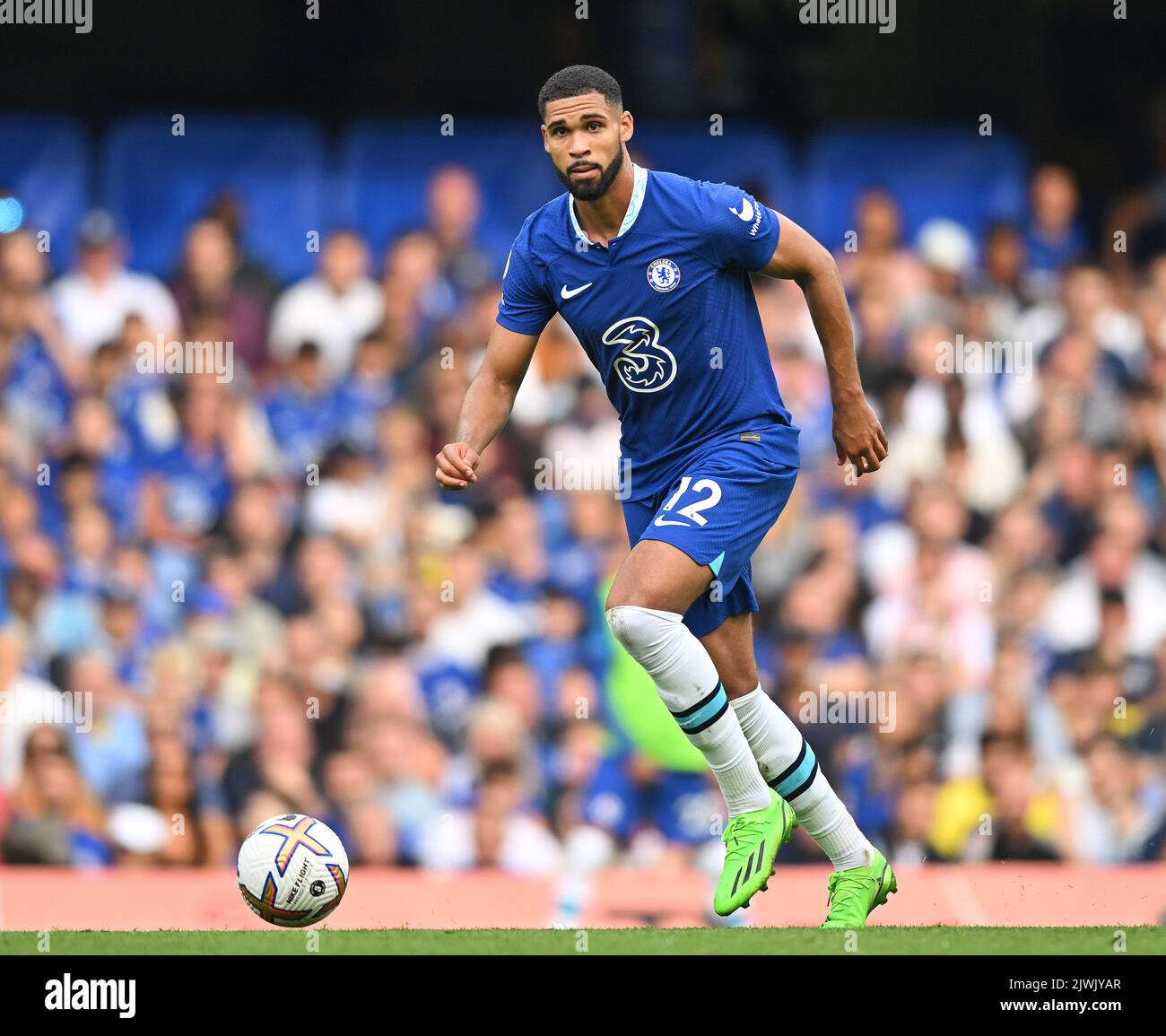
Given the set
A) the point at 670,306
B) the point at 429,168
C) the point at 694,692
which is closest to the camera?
the point at 694,692

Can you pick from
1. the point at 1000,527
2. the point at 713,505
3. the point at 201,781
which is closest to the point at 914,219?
the point at 1000,527

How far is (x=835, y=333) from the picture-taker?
661cm

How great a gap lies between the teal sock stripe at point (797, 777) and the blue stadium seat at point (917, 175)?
5.86 m

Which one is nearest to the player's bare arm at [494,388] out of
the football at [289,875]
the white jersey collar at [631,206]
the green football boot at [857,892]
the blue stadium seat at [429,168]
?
the white jersey collar at [631,206]

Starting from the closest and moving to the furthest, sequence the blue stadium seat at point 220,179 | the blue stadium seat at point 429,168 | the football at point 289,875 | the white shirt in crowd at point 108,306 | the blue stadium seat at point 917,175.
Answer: the football at point 289,875, the white shirt in crowd at point 108,306, the blue stadium seat at point 220,179, the blue stadium seat at point 917,175, the blue stadium seat at point 429,168

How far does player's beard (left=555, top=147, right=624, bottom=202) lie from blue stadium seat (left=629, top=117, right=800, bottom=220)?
19.0 feet

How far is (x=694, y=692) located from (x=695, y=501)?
0.58 metres

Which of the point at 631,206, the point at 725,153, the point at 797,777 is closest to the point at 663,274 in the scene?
the point at 631,206

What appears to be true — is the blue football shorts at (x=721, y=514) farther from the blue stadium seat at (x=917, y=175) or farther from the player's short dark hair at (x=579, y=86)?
the blue stadium seat at (x=917, y=175)

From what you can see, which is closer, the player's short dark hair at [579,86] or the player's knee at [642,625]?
the player's knee at [642,625]

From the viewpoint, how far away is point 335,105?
1256cm

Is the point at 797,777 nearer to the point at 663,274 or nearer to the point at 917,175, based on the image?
the point at 663,274

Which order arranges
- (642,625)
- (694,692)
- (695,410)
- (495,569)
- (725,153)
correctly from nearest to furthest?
(642,625)
(694,692)
(695,410)
(495,569)
(725,153)

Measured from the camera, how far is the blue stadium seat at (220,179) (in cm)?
1198
